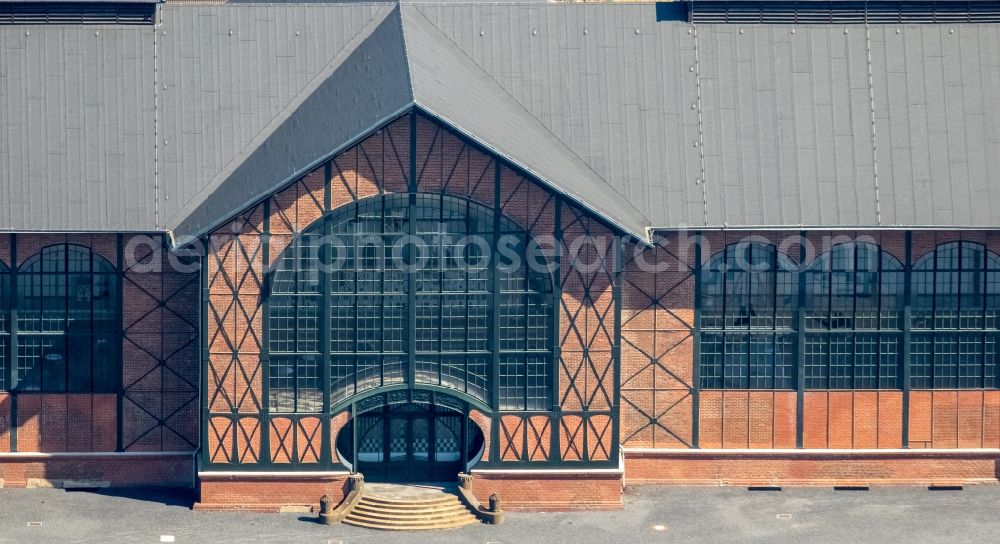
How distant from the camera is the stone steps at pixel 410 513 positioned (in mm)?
61281

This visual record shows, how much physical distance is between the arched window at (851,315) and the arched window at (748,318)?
81 cm

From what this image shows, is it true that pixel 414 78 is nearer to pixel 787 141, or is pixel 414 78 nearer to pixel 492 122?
pixel 492 122

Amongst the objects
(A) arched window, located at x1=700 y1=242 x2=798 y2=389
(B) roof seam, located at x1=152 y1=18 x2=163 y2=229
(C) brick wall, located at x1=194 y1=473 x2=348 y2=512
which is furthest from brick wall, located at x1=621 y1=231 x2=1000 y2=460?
(B) roof seam, located at x1=152 y1=18 x2=163 y2=229

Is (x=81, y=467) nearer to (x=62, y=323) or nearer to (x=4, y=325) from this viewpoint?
(x=62, y=323)

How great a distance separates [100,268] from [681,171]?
20.3m

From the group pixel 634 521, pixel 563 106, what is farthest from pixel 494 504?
pixel 563 106

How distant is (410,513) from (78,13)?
21.7m

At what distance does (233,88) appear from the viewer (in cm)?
6719

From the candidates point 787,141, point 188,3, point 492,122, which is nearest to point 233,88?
point 188,3

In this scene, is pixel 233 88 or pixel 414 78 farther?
pixel 233 88

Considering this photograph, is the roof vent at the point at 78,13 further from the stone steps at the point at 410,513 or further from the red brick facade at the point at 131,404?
the stone steps at the point at 410,513

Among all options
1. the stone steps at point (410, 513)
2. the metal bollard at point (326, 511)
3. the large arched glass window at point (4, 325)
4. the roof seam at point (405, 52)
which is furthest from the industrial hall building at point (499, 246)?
the stone steps at point (410, 513)

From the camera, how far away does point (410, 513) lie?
61.6 metres

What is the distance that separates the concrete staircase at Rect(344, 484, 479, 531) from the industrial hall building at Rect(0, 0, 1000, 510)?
1283mm
